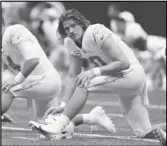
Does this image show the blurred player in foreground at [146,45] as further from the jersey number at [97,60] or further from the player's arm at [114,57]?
the player's arm at [114,57]

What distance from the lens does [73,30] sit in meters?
6.73

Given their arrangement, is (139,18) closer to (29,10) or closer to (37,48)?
(29,10)

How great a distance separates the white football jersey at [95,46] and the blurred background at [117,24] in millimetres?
7844

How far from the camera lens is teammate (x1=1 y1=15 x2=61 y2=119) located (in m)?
7.22

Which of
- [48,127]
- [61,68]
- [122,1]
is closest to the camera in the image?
[48,127]

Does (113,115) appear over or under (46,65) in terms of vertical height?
under

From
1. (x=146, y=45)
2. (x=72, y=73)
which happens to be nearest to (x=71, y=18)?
(x=72, y=73)

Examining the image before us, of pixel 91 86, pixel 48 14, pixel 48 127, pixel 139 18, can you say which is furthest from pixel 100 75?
pixel 139 18

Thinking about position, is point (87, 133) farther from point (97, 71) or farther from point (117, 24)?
point (117, 24)

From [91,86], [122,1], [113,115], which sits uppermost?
[122,1]

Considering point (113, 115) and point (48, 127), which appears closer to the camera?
point (48, 127)

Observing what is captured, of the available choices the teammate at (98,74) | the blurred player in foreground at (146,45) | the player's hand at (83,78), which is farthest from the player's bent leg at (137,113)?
the blurred player in foreground at (146,45)

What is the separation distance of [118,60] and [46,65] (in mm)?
1201

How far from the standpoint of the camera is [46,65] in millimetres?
7609
